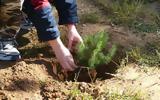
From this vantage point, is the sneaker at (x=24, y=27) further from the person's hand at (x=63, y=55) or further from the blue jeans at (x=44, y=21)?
the person's hand at (x=63, y=55)

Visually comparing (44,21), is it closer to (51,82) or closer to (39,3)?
(39,3)

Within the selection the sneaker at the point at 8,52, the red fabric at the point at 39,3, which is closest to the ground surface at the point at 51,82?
the sneaker at the point at 8,52

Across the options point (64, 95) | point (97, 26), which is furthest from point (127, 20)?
point (64, 95)

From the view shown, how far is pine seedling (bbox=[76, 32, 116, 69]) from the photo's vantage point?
2615 mm

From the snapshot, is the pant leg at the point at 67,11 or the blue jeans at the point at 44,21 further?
the pant leg at the point at 67,11

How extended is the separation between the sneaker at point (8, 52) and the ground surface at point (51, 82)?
0.14 ft

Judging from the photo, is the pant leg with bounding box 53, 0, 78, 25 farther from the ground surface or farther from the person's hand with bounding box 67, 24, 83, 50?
the ground surface

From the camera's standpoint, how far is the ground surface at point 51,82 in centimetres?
238

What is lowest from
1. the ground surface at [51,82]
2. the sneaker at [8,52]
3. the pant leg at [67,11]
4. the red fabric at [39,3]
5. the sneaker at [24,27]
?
the ground surface at [51,82]

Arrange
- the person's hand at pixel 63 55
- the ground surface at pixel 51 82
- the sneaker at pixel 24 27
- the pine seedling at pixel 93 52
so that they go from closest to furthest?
the ground surface at pixel 51 82 → the person's hand at pixel 63 55 → the pine seedling at pixel 93 52 → the sneaker at pixel 24 27

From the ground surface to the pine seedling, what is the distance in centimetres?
13

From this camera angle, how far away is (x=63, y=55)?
98.5 inches

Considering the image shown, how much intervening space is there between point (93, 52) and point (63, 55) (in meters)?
0.22

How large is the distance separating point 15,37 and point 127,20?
0.95 meters
